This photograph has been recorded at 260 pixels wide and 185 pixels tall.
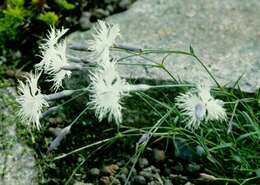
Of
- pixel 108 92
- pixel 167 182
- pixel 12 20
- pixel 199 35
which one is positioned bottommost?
pixel 167 182

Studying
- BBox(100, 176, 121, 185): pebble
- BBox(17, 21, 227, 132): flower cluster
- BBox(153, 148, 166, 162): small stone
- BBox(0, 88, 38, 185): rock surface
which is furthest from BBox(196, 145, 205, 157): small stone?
BBox(0, 88, 38, 185): rock surface

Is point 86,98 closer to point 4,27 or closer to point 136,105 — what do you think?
point 136,105

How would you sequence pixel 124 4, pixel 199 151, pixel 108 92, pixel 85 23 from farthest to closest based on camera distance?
pixel 124 4
pixel 85 23
pixel 199 151
pixel 108 92

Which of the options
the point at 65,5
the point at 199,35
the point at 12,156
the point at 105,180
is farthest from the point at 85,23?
the point at 105,180

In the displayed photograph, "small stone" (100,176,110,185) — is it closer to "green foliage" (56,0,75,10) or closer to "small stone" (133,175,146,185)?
"small stone" (133,175,146,185)

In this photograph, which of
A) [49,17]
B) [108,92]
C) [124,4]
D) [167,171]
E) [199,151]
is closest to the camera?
[108,92]

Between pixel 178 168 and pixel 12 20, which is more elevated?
pixel 12 20

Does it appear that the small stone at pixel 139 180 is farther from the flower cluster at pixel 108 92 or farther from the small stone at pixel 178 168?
the flower cluster at pixel 108 92

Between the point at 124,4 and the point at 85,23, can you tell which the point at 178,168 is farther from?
the point at 124,4
